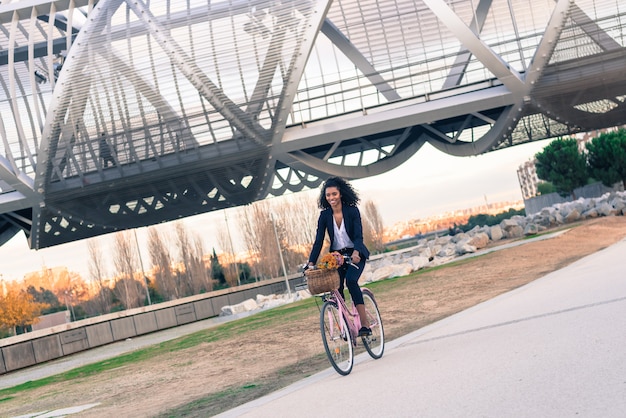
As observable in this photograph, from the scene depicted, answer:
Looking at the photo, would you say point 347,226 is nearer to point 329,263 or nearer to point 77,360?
point 329,263

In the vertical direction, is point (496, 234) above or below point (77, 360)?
above

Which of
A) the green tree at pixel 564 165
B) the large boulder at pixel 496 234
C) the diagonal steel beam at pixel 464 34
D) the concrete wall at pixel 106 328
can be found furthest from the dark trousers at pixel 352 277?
the green tree at pixel 564 165

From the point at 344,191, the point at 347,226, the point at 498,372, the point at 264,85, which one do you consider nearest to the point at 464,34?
the point at 264,85

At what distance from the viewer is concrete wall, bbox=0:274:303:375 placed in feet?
91.4

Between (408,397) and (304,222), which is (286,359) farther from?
(304,222)

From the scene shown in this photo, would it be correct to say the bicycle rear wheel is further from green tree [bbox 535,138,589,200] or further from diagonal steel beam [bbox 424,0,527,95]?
green tree [bbox 535,138,589,200]

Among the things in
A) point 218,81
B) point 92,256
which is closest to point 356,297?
point 218,81

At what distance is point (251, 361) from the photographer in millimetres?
11531

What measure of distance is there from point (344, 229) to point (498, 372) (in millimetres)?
2596

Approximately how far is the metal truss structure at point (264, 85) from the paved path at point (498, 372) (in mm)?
24334

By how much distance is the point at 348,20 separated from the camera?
1394 inches

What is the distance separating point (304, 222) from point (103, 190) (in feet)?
82.9

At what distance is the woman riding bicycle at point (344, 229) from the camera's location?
26.3 feet

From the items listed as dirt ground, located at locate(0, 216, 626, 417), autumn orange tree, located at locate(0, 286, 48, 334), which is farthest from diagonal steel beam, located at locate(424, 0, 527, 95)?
autumn orange tree, located at locate(0, 286, 48, 334)
